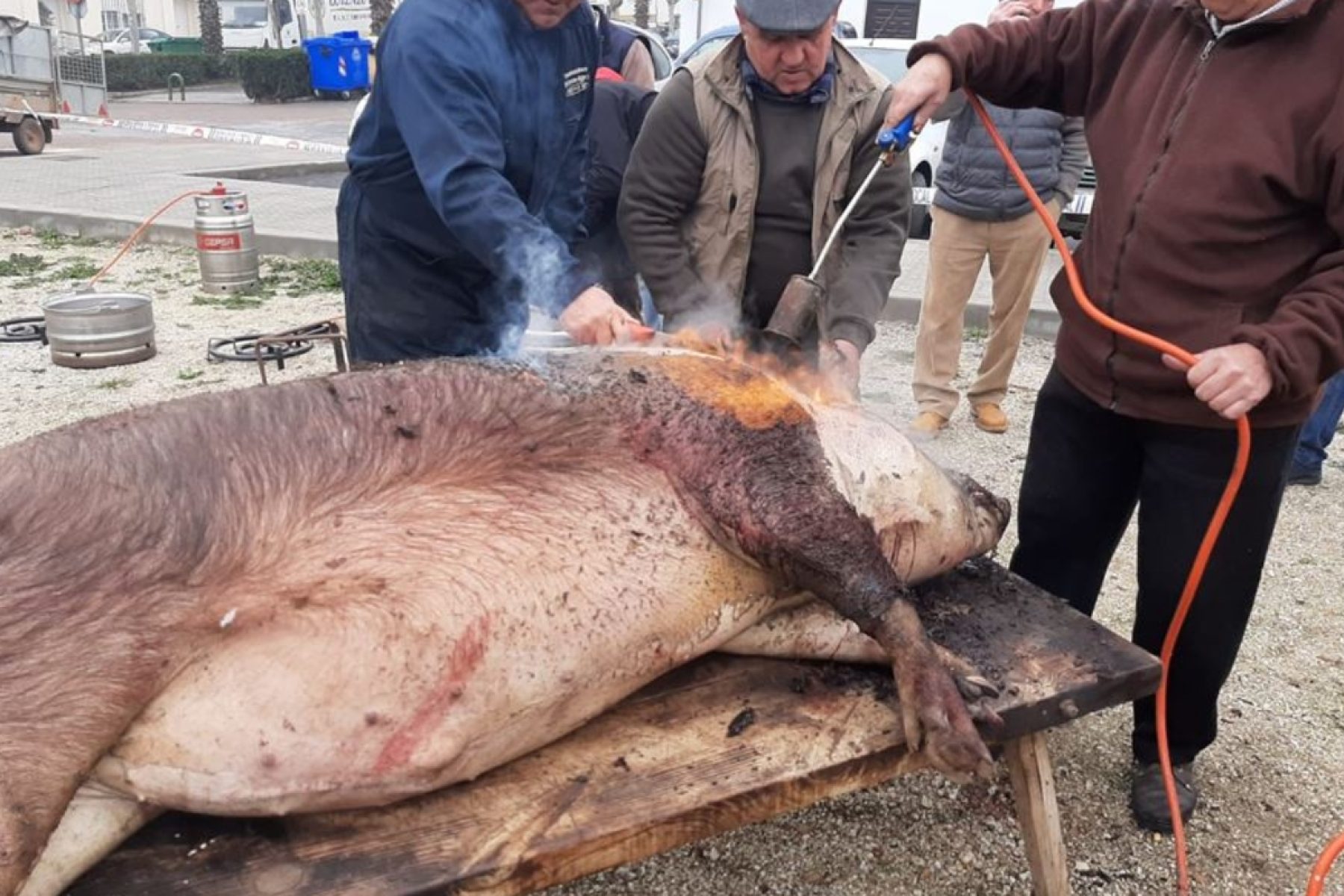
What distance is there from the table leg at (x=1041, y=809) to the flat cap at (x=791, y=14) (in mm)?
1950

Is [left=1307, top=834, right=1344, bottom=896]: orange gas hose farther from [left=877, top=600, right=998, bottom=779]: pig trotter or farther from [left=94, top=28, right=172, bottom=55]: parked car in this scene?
[left=94, top=28, right=172, bottom=55]: parked car

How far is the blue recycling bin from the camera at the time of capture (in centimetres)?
2911

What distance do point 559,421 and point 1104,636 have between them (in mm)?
1325

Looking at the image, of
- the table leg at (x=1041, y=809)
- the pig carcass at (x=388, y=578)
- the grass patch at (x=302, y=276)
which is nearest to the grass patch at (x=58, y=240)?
the grass patch at (x=302, y=276)

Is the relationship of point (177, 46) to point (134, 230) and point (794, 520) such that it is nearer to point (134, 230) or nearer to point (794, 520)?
point (134, 230)

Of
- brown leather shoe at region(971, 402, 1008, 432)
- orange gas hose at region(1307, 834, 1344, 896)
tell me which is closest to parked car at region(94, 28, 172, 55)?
brown leather shoe at region(971, 402, 1008, 432)

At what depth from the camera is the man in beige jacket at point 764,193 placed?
129 inches

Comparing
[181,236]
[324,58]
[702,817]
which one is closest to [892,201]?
[702,817]

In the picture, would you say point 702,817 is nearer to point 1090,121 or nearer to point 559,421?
point 559,421

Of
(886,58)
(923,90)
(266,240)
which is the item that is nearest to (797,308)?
(923,90)

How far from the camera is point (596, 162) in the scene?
4230mm

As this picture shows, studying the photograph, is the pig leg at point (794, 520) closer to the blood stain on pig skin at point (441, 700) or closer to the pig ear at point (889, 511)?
the pig ear at point (889, 511)

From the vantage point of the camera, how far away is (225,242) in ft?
25.4

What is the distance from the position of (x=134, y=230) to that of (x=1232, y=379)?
31.7 ft
